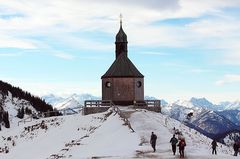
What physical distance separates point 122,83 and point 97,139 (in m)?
21.8

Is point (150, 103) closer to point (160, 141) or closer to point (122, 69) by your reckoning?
point (122, 69)

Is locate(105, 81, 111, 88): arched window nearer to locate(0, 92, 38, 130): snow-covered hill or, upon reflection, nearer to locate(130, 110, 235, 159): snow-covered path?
locate(130, 110, 235, 159): snow-covered path

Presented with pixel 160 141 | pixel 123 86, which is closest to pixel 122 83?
pixel 123 86

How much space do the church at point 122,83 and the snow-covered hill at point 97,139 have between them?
5584 millimetres

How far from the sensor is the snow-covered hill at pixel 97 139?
39969 millimetres

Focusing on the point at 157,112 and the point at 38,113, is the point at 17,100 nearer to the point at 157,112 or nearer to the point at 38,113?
the point at 38,113

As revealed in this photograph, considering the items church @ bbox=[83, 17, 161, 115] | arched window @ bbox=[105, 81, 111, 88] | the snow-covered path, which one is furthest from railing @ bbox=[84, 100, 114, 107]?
the snow-covered path

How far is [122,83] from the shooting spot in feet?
223

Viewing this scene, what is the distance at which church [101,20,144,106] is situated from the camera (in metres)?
67.9

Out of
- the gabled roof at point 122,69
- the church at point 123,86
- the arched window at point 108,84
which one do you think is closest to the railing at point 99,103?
the church at point 123,86

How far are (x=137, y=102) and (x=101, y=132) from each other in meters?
18.3

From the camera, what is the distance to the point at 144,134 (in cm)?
4669

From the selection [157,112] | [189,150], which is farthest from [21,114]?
[189,150]

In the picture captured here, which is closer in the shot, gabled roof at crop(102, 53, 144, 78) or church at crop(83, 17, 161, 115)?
church at crop(83, 17, 161, 115)
